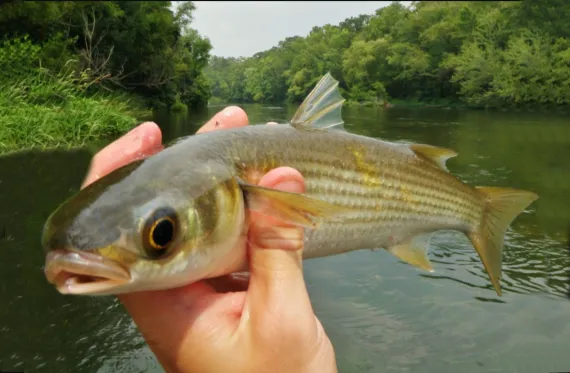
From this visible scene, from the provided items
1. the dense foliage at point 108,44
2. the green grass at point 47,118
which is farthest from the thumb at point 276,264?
the dense foliage at point 108,44

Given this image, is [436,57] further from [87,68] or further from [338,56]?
[87,68]

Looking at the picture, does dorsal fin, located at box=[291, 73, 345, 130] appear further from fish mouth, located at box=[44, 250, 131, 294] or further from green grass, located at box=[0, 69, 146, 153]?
green grass, located at box=[0, 69, 146, 153]

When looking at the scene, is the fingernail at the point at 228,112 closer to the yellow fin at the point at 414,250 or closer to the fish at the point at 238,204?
the fish at the point at 238,204

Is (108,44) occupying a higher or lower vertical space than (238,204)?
higher

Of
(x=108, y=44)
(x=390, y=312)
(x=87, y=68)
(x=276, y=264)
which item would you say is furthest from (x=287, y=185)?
(x=108, y=44)

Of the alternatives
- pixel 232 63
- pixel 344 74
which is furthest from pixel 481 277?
pixel 232 63

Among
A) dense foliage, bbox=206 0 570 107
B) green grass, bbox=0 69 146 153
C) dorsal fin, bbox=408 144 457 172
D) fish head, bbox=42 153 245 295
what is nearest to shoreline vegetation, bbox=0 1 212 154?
green grass, bbox=0 69 146 153
